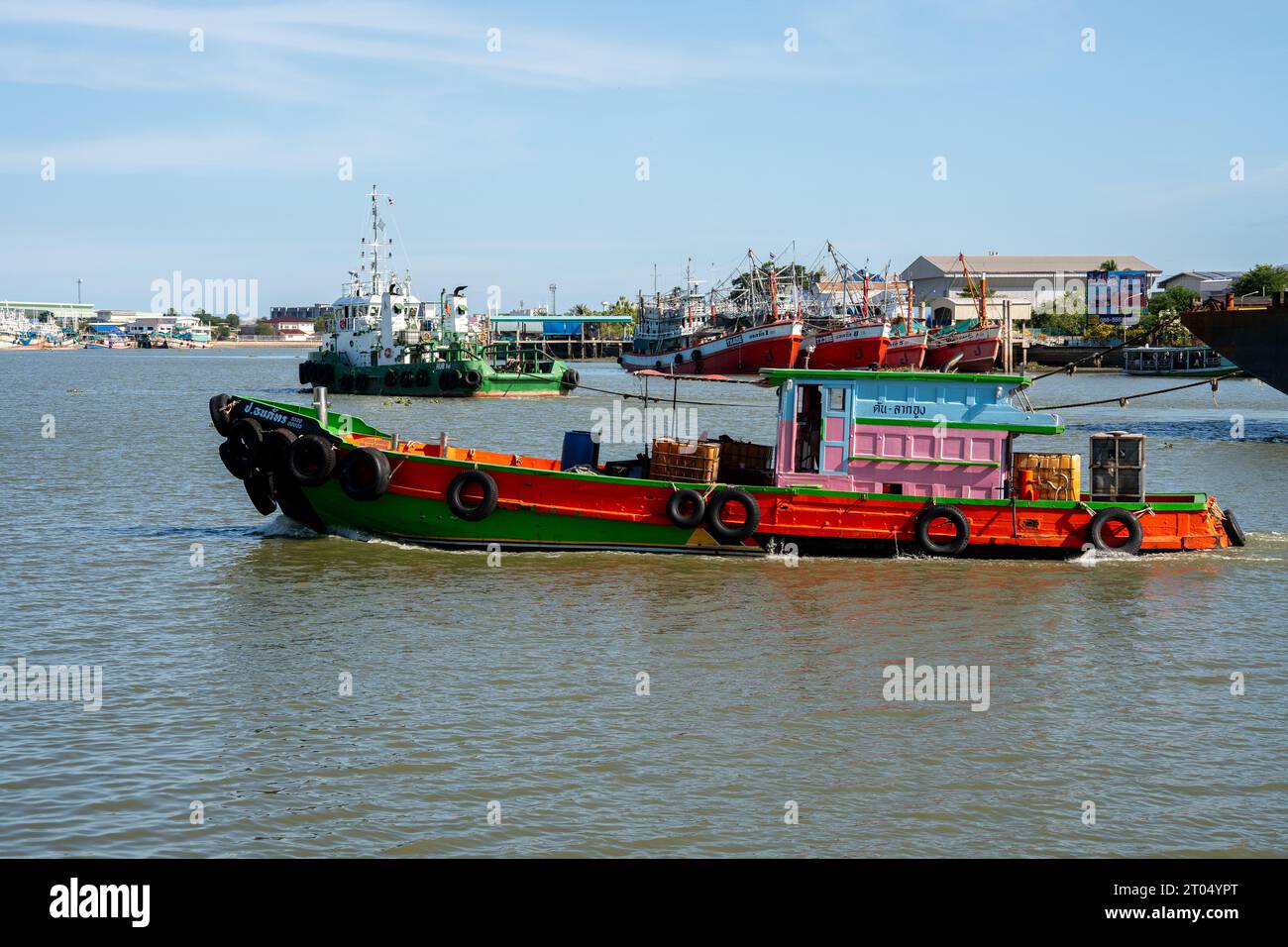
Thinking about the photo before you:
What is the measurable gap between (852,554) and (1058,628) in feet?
13.4

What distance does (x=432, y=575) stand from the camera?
1894 cm

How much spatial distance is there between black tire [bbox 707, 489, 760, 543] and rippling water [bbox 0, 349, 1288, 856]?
50 cm

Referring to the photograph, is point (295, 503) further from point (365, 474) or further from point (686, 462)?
point (686, 462)

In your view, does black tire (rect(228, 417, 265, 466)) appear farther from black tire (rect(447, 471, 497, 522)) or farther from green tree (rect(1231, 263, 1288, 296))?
green tree (rect(1231, 263, 1288, 296))

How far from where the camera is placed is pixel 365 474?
20.1 meters

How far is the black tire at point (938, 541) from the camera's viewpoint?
19.5m

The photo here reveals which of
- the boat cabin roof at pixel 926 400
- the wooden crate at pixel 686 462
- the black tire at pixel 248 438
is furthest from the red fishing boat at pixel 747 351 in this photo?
the boat cabin roof at pixel 926 400

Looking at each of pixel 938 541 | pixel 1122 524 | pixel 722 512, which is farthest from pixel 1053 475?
pixel 722 512

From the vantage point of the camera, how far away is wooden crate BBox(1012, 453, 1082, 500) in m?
19.9

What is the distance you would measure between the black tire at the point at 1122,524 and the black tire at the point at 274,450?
12073 millimetres

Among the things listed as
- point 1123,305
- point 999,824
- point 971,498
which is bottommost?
point 999,824
